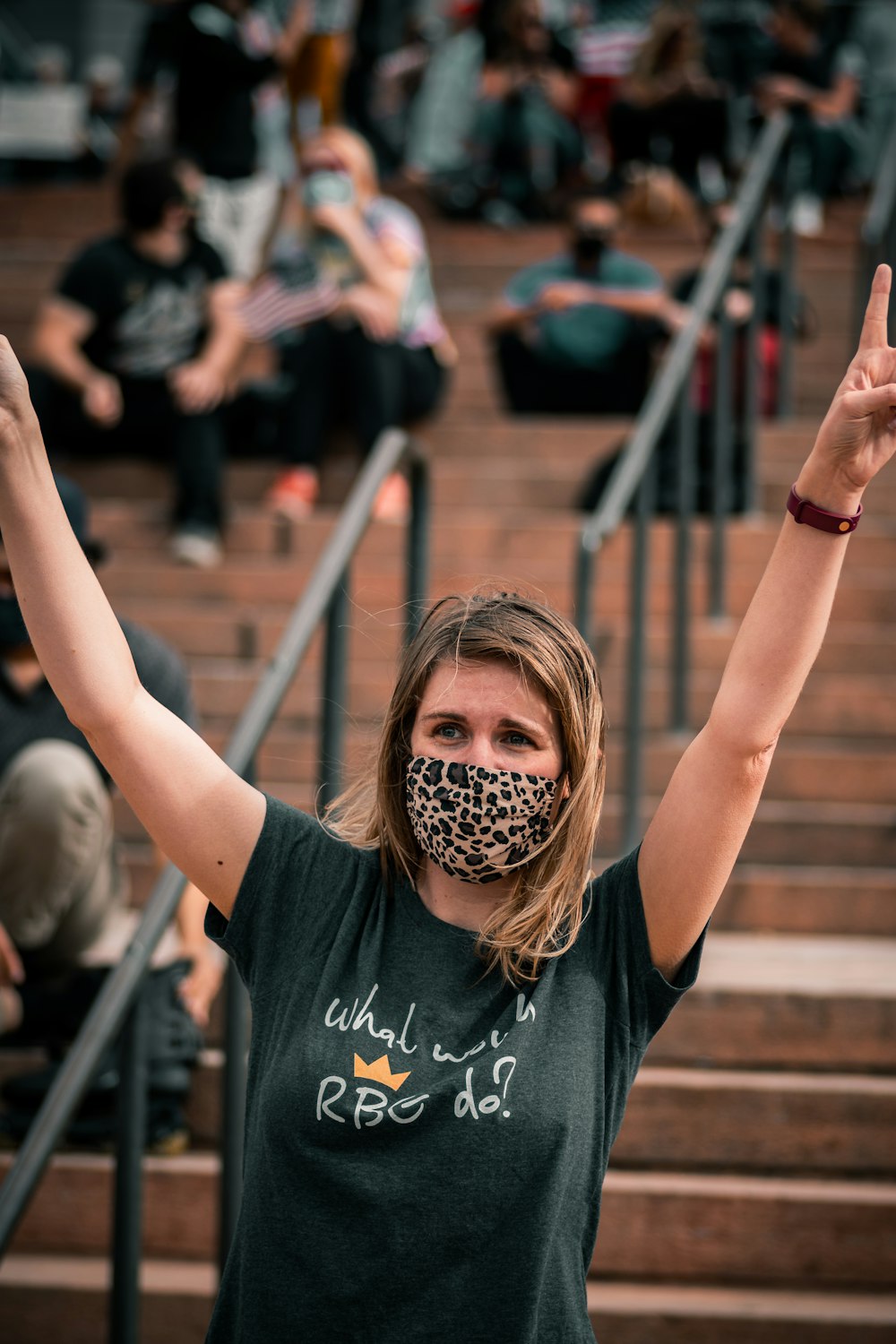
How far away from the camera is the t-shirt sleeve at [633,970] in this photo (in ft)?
6.36

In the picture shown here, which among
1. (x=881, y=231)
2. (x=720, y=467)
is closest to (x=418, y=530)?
(x=720, y=467)

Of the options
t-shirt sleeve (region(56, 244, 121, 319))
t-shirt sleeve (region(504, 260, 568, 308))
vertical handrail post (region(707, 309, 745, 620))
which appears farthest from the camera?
t-shirt sleeve (region(504, 260, 568, 308))

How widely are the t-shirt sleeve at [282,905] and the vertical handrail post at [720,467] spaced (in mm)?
3738

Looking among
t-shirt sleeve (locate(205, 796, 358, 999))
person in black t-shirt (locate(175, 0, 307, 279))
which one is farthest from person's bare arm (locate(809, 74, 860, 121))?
t-shirt sleeve (locate(205, 796, 358, 999))

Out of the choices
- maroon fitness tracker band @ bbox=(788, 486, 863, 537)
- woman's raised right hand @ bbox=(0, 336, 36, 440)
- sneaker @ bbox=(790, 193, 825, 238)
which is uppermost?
woman's raised right hand @ bbox=(0, 336, 36, 440)

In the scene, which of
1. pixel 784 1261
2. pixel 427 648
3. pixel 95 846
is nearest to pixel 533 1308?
pixel 427 648

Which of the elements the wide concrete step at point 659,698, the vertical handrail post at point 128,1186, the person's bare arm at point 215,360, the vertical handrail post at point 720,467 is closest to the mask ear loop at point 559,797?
the vertical handrail post at point 128,1186

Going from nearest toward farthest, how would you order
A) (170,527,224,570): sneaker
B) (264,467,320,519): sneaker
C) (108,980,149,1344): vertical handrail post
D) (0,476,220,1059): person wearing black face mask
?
(108,980,149,1344): vertical handrail post, (0,476,220,1059): person wearing black face mask, (170,527,224,570): sneaker, (264,467,320,519): sneaker

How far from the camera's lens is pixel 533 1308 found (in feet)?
5.91

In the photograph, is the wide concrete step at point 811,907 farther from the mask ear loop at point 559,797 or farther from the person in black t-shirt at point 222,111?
the person in black t-shirt at point 222,111

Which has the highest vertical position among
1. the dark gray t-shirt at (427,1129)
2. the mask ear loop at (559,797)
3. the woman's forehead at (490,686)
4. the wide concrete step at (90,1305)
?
the woman's forehead at (490,686)

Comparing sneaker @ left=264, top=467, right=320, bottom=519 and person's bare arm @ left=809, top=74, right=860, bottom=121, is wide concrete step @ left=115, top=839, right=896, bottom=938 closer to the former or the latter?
sneaker @ left=264, top=467, right=320, bottom=519

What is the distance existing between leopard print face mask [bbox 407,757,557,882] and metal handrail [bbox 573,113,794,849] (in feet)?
8.25

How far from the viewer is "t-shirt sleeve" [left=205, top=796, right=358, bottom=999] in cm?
199
